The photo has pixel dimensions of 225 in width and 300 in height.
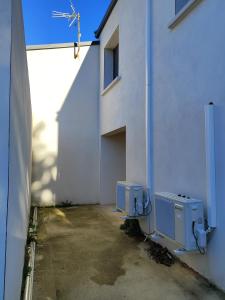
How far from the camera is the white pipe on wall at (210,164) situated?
2.73 meters

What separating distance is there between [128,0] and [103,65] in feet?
7.05

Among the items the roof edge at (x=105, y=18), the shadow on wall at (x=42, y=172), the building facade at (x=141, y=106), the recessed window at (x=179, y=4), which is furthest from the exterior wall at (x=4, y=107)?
the shadow on wall at (x=42, y=172)

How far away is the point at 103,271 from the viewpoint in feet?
10.6

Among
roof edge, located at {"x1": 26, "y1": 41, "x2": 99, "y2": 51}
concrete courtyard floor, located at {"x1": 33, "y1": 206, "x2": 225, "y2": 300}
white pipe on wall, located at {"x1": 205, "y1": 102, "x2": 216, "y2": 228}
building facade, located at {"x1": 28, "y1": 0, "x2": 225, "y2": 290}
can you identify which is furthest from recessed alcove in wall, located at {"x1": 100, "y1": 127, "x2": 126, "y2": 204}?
white pipe on wall, located at {"x1": 205, "y1": 102, "x2": 216, "y2": 228}

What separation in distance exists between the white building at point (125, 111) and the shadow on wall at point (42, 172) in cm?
3

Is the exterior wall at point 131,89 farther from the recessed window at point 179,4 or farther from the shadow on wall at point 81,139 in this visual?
the shadow on wall at point 81,139

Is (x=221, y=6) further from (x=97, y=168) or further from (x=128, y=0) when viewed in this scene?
(x=97, y=168)

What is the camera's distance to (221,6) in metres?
2.69

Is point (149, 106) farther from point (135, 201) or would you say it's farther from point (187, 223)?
point (187, 223)

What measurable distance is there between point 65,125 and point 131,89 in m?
2.97

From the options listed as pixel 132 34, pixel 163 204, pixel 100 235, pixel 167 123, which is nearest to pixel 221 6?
pixel 167 123

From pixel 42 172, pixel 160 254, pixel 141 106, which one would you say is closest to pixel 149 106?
pixel 141 106

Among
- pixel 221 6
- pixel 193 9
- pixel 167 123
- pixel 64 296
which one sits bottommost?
pixel 64 296

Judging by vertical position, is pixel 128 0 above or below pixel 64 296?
above
